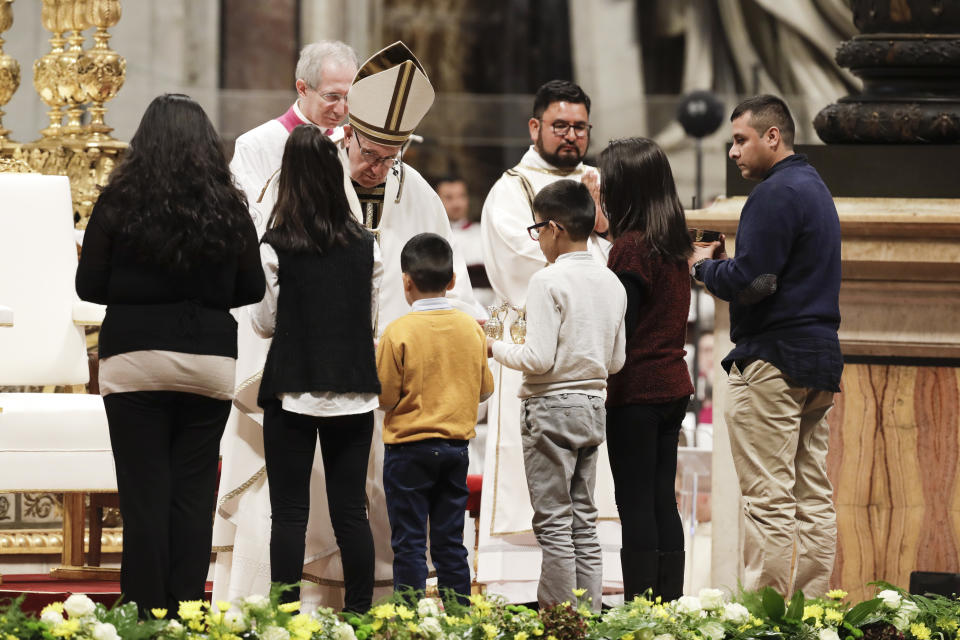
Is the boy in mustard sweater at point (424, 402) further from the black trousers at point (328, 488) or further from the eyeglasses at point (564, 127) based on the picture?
the eyeglasses at point (564, 127)

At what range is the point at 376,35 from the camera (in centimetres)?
1273

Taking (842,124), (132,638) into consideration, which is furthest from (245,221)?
(842,124)

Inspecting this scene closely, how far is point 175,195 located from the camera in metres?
3.66

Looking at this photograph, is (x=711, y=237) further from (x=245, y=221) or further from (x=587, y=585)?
(x=245, y=221)

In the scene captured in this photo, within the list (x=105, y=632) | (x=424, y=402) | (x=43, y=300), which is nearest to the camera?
(x=105, y=632)

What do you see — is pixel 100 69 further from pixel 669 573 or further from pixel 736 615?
pixel 736 615

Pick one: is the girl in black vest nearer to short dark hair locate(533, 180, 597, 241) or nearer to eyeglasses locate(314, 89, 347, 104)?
short dark hair locate(533, 180, 597, 241)

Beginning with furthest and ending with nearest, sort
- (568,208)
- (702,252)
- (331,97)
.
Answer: (331,97), (702,252), (568,208)

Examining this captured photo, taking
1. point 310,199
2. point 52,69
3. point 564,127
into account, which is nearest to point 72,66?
point 52,69

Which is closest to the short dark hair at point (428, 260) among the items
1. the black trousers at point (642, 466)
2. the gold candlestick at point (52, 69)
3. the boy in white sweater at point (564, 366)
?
the boy in white sweater at point (564, 366)

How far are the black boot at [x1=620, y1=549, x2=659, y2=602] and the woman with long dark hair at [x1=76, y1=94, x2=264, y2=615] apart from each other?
1193 mm

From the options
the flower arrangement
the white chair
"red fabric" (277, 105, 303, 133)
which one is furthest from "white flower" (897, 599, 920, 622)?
the white chair

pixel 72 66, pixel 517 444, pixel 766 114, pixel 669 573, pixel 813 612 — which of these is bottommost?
pixel 669 573

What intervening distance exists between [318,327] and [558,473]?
76cm
